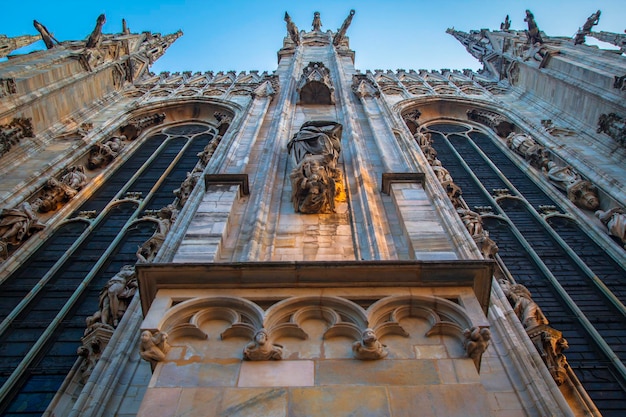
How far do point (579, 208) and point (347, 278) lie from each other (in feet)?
30.7

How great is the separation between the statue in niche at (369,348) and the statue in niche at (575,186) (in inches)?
390

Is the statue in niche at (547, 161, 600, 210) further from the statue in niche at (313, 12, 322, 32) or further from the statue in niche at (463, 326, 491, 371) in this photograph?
the statue in niche at (313, 12, 322, 32)

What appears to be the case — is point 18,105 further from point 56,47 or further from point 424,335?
point 424,335

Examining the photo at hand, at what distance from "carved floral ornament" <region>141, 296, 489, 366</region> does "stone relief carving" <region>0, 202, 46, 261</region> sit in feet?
22.3

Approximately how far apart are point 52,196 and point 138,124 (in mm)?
6810

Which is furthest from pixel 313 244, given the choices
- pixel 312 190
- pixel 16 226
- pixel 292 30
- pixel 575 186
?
pixel 292 30

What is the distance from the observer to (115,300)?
7.99 metres

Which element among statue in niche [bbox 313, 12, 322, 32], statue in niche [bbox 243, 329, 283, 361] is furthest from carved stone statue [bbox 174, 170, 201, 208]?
statue in niche [bbox 313, 12, 322, 32]

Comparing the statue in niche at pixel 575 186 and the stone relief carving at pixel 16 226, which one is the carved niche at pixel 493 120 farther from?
the stone relief carving at pixel 16 226

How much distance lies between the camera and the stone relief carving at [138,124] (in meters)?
19.0

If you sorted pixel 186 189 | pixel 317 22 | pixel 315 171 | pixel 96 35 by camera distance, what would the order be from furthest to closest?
pixel 317 22 → pixel 96 35 → pixel 186 189 → pixel 315 171

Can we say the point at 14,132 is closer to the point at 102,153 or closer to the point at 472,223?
the point at 102,153

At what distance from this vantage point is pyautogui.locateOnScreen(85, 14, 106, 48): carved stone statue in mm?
21453

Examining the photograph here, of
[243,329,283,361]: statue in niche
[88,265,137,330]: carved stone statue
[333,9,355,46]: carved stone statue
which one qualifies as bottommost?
[243,329,283,361]: statue in niche
